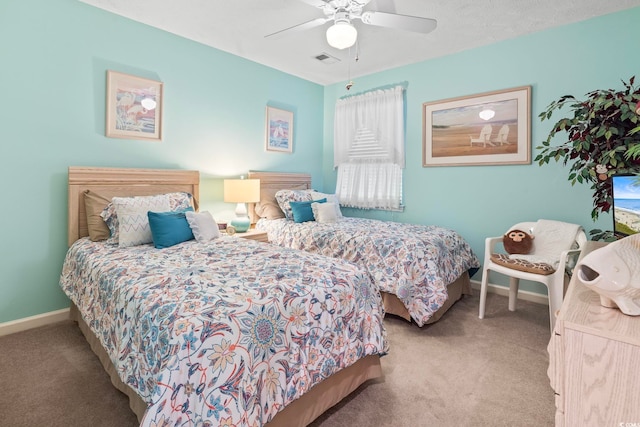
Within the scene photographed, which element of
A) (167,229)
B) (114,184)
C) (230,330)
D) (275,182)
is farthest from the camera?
(275,182)

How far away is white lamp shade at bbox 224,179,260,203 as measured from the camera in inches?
142

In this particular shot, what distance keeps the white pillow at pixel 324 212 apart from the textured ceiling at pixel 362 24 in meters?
1.72

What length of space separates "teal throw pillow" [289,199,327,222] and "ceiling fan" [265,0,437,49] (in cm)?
185

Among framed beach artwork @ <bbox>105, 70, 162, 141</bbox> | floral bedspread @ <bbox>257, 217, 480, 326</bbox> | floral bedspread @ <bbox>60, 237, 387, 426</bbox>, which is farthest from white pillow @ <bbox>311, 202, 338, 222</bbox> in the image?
framed beach artwork @ <bbox>105, 70, 162, 141</bbox>

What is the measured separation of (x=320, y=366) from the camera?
1.54 meters

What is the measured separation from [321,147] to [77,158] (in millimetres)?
3120

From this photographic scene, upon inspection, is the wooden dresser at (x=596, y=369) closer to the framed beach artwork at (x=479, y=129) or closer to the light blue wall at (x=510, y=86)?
the light blue wall at (x=510, y=86)

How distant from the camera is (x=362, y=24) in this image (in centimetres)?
305

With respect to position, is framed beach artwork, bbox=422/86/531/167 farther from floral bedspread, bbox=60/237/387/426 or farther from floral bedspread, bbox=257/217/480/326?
floral bedspread, bbox=60/237/387/426

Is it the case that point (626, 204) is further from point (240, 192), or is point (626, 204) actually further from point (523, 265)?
point (240, 192)

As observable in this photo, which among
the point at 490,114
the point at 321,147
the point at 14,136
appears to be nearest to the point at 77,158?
the point at 14,136

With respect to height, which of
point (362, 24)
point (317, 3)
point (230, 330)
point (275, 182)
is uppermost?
point (362, 24)

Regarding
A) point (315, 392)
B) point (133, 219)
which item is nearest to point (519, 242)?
point (315, 392)

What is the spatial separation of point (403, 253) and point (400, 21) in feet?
5.67
